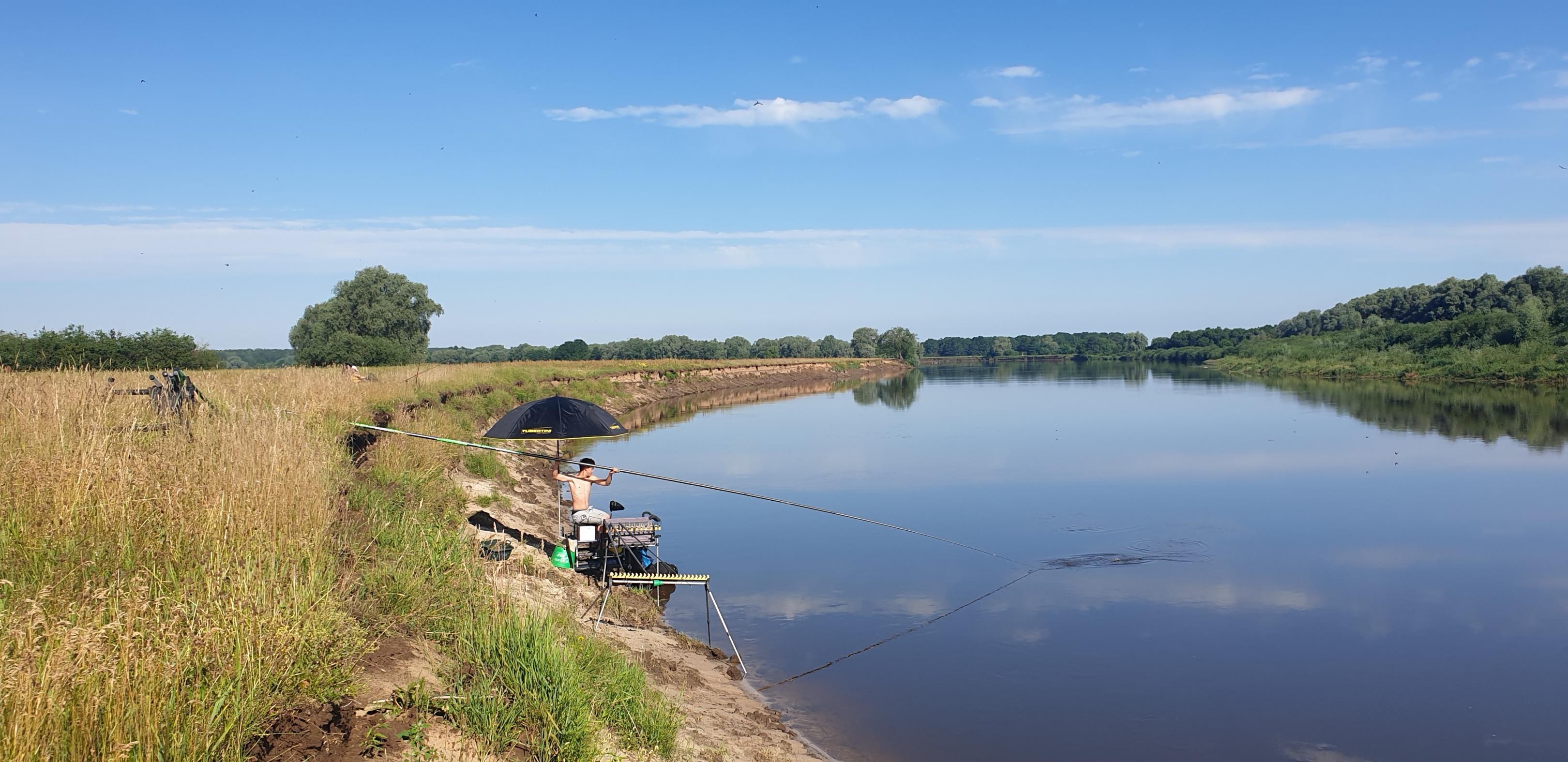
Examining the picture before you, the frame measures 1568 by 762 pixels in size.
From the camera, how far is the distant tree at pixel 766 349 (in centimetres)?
14238

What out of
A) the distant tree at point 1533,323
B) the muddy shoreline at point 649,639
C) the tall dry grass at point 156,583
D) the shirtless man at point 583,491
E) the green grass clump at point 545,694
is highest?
the distant tree at point 1533,323

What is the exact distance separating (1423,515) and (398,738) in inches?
657

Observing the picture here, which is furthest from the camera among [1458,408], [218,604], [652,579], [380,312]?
[380,312]

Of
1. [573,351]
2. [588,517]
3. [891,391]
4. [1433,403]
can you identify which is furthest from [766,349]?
[588,517]

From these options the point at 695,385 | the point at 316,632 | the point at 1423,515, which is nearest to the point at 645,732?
the point at 316,632

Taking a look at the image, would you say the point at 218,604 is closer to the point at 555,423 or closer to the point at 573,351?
the point at 555,423

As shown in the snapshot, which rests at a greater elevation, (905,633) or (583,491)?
(583,491)

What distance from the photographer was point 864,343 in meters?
159

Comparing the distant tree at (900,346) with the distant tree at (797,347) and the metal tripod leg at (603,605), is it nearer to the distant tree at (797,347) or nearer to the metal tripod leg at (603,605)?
the distant tree at (797,347)

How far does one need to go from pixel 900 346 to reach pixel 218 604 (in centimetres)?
14484

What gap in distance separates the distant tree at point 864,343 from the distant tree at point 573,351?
50719mm

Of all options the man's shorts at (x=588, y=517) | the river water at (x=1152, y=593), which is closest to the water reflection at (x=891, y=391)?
the river water at (x=1152, y=593)

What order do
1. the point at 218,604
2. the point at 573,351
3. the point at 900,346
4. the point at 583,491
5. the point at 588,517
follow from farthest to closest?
1. the point at 900,346
2. the point at 573,351
3. the point at 583,491
4. the point at 588,517
5. the point at 218,604

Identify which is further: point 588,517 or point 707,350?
point 707,350
